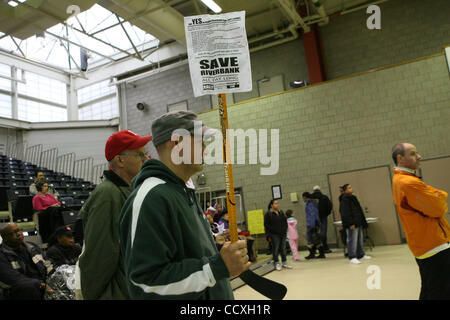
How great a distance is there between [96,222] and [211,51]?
91 cm

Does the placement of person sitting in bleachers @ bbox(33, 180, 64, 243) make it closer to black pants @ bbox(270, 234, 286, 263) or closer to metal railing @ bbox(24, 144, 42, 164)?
black pants @ bbox(270, 234, 286, 263)

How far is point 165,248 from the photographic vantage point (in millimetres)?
1105

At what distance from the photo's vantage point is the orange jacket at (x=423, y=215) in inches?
98.9

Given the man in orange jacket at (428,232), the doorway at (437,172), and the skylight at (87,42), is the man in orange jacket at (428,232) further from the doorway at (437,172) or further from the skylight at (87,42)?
the skylight at (87,42)

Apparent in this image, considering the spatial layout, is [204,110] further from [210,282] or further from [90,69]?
[210,282]

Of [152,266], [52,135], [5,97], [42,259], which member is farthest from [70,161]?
[152,266]

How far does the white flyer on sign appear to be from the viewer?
1.64 m

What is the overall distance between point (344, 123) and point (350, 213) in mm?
4235

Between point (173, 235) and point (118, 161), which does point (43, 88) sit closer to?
point (118, 161)

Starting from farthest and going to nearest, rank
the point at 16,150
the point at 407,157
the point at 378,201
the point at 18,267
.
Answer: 1. the point at 16,150
2. the point at 378,201
3. the point at 18,267
4. the point at 407,157

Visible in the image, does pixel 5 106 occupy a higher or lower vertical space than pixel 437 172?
higher

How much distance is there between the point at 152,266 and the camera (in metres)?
1.08

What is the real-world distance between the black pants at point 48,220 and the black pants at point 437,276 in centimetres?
653

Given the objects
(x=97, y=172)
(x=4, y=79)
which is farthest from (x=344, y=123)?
(x=4, y=79)
